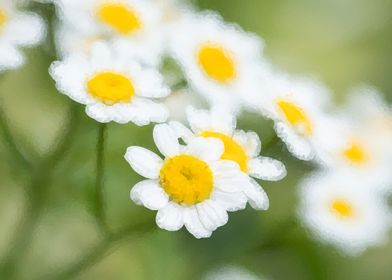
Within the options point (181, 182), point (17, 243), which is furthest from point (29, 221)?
point (181, 182)

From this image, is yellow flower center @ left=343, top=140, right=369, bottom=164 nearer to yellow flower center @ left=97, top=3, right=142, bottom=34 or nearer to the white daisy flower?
the white daisy flower

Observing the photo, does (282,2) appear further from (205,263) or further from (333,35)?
(205,263)

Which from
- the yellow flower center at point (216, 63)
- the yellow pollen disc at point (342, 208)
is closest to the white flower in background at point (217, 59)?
the yellow flower center at point (216, 63)

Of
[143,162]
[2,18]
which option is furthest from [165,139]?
[2,18]

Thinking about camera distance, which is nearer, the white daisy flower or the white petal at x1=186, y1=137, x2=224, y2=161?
the white petal at x1=186, y1=137, x2=224, y2=161

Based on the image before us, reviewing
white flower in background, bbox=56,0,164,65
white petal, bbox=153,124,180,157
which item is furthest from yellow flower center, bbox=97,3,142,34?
white petal, bbox=153,124,180,157

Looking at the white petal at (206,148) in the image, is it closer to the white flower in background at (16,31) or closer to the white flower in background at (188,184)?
the white flower in background at (188,184)
